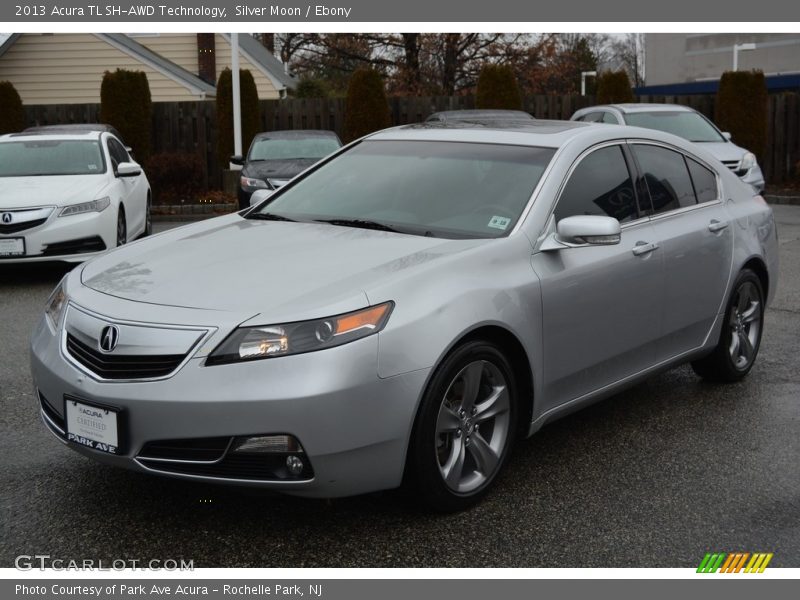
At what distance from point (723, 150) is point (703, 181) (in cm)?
1086

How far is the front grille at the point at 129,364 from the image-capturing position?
148 inches

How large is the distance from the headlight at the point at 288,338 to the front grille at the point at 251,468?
0.36m

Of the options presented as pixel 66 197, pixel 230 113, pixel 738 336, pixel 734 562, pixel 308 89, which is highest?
pixel 308 89

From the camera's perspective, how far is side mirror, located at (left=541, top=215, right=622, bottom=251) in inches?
183

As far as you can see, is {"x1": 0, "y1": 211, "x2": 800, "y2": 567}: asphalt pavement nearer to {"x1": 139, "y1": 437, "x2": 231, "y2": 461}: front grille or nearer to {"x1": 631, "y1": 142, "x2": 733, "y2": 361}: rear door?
{"x1": 139, "y1": 437, "x2": 231, "y2": 461}: front grille

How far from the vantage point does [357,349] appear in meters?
3.75

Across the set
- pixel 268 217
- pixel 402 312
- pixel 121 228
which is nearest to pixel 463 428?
pixel 402 312

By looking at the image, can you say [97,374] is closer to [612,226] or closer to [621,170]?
[612,226]

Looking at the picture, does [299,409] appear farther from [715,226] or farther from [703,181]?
[703,181]

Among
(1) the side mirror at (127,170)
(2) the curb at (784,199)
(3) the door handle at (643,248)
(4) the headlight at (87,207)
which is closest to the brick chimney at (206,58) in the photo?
(2) the curb at (784,199)

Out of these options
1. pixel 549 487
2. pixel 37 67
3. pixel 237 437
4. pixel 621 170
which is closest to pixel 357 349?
pixel 237 437

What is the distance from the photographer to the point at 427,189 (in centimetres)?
512

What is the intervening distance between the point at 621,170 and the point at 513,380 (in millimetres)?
1562

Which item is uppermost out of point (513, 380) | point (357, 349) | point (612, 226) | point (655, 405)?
point (612, 226)
